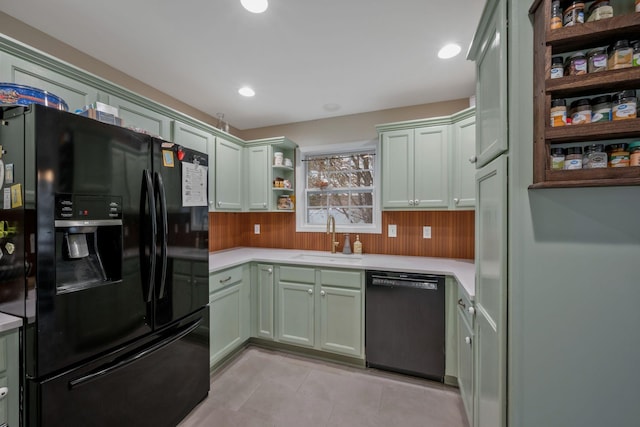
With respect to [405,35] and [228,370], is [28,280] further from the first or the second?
[405,35]

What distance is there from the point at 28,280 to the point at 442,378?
260 centimetres

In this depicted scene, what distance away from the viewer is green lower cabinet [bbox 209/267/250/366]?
2.14 meters

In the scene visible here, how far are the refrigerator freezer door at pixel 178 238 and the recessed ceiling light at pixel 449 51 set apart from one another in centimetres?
184

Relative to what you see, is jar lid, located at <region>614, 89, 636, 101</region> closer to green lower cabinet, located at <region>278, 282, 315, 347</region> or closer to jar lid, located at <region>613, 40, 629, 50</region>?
jar lid, located at <region>613, 40, 629, 50</region>

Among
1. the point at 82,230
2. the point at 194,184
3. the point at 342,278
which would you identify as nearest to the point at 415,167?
the point at 342,278

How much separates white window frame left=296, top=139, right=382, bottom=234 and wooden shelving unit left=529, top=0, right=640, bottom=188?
1.88m

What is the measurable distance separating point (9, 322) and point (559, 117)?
2.06 metres

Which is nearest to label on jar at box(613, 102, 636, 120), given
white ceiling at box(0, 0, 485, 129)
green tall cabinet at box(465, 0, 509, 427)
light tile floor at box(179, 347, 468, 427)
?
green tall cabinet at box(465, 0, 509, 427)

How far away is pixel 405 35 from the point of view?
5.44 ft

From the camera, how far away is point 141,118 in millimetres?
1880

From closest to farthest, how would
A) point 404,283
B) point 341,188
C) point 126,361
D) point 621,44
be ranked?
point 621,44 < point 126,361 < point 404,283 < point 341,188

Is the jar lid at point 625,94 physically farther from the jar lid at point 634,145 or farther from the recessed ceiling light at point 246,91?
the recessed ceiling light at point 246,91

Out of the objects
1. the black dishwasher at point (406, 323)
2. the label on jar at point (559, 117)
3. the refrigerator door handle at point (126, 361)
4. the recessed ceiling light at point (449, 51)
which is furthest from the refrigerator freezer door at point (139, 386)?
the recessed ceiling light at point (449, 51)

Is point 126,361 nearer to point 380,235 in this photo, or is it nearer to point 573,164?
point 573,164
